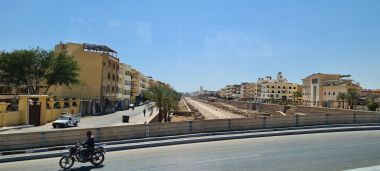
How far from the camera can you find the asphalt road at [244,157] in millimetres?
13427

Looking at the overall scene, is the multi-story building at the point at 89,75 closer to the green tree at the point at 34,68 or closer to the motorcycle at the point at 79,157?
the green tree at the point at 34,68

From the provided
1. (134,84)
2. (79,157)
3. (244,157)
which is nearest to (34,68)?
(79,157)

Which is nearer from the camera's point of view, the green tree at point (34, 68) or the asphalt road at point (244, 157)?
the asphalt road at point (244, 157)

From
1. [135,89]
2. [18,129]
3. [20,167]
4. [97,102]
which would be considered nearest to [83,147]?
[20,167]

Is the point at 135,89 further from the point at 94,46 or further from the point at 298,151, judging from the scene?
the point at 298,151

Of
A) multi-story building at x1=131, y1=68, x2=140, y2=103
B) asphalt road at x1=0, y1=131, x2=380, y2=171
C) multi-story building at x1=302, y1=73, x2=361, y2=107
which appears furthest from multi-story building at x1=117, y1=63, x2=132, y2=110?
asphalt road at x1=0, y1=131, x2=380, y2=171

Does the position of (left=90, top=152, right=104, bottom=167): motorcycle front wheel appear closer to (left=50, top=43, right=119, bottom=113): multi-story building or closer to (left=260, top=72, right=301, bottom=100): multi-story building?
(left=50, top=43, right=119, bottom=113): multi-story building

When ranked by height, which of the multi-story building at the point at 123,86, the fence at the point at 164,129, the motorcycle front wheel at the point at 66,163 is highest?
the multi-story building at the point at 123,86

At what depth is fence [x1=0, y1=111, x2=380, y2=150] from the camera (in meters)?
17.1

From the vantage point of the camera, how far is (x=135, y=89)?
130125mm

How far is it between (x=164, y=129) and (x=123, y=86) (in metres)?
82.0

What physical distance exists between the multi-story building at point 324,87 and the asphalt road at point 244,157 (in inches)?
2783

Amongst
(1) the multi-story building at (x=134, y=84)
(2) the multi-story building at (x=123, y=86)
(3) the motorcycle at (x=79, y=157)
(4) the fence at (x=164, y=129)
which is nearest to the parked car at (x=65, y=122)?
(4) the fence at (x=164, y=129)

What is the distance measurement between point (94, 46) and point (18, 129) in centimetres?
4396
